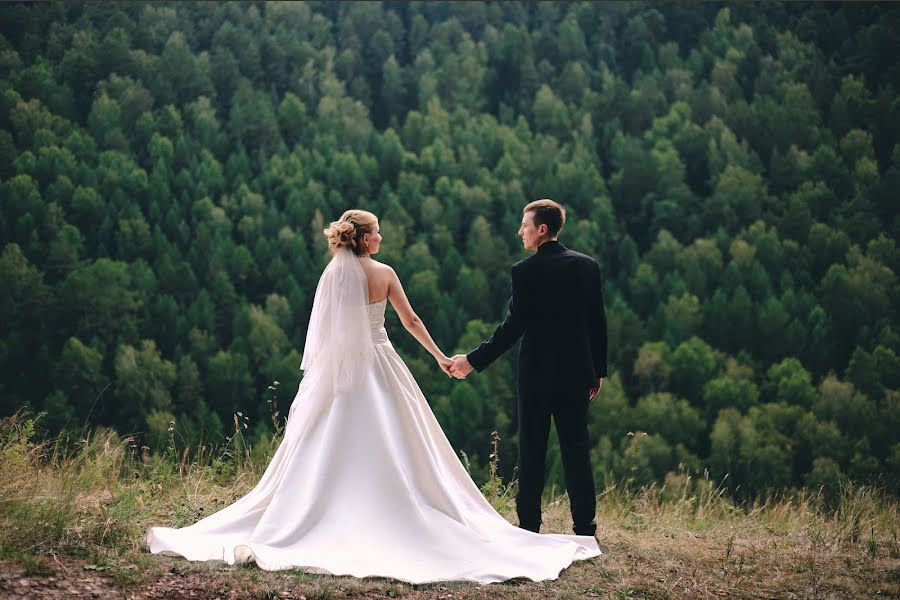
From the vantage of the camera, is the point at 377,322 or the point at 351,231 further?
the point at 377,322

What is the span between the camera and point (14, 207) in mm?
57281

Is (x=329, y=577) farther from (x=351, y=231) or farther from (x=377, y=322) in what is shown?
(x=351, y=231)

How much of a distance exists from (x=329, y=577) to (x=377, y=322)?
132 cm

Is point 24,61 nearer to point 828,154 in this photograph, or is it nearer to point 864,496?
point 828,154

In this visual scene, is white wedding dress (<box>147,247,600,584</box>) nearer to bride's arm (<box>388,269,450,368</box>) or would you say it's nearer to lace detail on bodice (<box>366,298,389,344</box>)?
lace detail on bodice (<box>366,298,389,344</box>)

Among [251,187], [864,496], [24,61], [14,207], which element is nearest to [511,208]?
[251,187]

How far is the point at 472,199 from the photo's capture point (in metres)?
65.8

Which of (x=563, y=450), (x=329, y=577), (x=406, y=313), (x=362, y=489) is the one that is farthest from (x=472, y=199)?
(x=329, y=577)

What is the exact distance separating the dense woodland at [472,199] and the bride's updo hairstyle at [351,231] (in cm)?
3209

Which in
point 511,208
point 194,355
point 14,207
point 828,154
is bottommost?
point 194,355

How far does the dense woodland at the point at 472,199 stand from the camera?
46062 mm

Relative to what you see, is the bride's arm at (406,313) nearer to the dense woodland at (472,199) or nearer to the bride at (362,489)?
the bride at (362,489)

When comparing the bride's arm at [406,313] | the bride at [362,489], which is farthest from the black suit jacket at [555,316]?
the bride at [362,489]

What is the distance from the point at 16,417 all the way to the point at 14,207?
57718 millimetres
